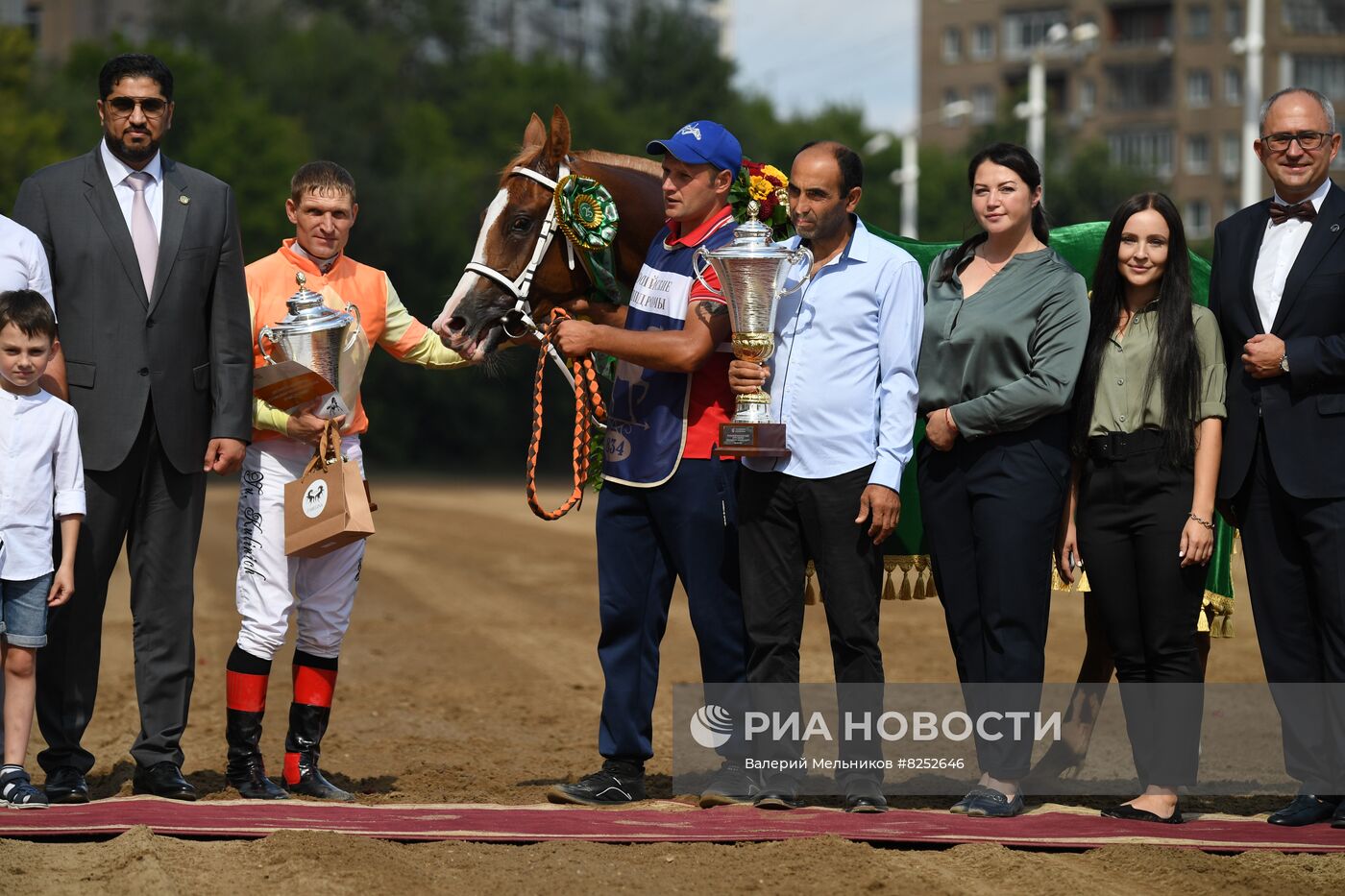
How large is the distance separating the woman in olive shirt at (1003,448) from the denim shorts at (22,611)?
3.11 meters

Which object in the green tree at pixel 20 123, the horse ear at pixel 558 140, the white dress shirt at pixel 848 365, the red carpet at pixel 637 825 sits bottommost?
the red carpet at pixel 637 825

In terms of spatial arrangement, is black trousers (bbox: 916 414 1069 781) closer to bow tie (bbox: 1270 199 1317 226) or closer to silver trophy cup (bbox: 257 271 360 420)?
bow tie (bbox: 1270 199 1317 226)

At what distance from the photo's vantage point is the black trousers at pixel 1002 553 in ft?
19.3

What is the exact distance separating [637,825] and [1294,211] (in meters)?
3.12

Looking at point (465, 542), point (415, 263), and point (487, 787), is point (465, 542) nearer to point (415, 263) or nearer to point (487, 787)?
point (487, 787)

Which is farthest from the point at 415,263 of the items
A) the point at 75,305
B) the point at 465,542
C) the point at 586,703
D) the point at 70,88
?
the point at 75,305

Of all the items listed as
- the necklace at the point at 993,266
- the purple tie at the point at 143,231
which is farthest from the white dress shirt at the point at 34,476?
the necklace at the point at 993,266

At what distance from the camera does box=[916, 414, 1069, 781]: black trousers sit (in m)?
5.89

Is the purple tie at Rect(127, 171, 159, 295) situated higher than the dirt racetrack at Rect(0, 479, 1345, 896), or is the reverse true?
the purple tie at Rect(127, 171, 159, 295)

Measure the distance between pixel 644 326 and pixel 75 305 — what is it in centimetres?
203

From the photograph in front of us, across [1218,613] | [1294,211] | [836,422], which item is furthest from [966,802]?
[1294,211]

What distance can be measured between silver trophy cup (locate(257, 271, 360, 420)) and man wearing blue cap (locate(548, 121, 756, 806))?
82 cm

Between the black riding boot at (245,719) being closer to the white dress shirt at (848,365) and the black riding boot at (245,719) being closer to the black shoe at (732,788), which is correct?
the black shoe at (732,788)

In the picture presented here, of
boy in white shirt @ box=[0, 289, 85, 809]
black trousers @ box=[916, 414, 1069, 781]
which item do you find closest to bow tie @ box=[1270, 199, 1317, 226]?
black trousers @ box=[916, 414, 1069, 781]
